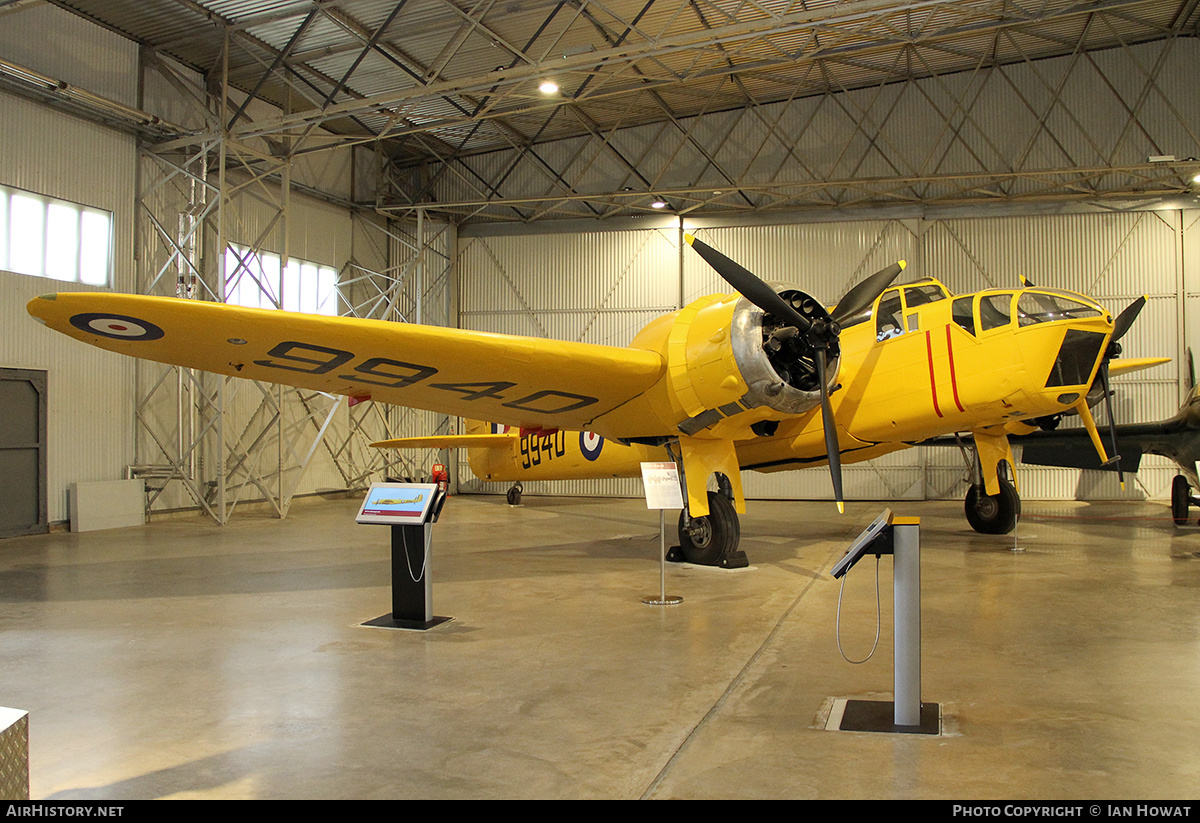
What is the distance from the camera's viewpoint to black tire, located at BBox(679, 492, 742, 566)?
10.1 metres

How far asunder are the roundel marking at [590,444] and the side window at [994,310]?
242 inches

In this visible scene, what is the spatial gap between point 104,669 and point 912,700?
17.8 feet

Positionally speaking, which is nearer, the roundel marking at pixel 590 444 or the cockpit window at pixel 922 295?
the cockpit window at pixel 922 295

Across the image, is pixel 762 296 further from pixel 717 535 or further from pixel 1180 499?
pixel 1180 499

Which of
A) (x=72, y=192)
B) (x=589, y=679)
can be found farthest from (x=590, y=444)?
(x=72, y=192)

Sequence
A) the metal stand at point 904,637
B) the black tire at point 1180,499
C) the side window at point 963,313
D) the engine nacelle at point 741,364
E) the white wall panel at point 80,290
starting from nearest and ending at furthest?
the metal stand at point 904,637, the engine nacelle at point 741,364, the side window at point 963,313, the white wall panel at point 80,290, the black tire at point 1180,499

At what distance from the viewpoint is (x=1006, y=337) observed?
10.1m

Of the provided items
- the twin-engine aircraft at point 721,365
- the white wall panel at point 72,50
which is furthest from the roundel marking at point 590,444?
the white wall panel at point 72,50

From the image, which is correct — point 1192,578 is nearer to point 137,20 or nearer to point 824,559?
point 824,559

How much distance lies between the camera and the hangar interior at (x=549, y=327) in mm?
4477

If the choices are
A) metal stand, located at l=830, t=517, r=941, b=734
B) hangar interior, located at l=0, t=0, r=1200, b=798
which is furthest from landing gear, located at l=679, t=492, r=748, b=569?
metal stand, located at l=830, t=517, r=941, b=734

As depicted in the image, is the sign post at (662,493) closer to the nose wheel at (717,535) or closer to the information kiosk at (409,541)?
the nose wheel at (717,535)

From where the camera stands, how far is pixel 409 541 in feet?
23.0
